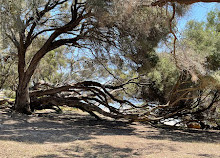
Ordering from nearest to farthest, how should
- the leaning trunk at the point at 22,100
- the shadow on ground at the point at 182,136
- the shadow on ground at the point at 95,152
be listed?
the shadow on ground at the point at 95,152 → the shadow on ground at the point at 182,136 → the leaning trunk at the point at 22,100

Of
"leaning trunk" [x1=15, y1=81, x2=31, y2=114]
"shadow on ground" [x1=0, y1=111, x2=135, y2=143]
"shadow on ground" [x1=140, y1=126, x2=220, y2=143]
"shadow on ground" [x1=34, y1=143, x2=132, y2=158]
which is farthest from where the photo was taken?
"leaning trunk" [x1=15, y1=81, x2=31, y2=114]

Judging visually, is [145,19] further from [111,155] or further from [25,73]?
[25,73]

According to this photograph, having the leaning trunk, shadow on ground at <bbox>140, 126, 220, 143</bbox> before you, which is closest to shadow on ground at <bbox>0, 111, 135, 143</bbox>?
shadow on ground at <bbox>140, 126, 220, 143</bbox>

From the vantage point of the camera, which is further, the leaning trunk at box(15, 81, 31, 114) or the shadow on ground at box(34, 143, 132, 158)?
the leaning trunk at box(15, 81, 31, 114)

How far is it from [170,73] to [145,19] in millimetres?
2864

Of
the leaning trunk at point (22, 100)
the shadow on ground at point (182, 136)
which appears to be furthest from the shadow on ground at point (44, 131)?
the leaning trunk at point (22, 100)

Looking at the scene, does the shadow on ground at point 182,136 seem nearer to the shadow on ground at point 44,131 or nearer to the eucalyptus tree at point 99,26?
the shadow on ground at point 44,131

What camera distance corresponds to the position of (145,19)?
5.16 metres

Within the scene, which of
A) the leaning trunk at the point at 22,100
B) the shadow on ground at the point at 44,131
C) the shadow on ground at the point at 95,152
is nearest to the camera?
the shadow on ground at the point at 95,152

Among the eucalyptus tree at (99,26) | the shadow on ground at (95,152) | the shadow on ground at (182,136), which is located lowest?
the shadow on ground at (182,136)

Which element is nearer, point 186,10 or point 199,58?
point 186,10

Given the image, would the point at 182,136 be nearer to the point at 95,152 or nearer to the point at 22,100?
the point at 95,152

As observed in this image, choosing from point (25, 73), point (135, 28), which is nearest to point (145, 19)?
point (135, 28)

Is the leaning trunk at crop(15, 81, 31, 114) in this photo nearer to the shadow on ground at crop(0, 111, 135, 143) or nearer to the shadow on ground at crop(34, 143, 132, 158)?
the shadow on ground at crop(0, 111, 135, 143)
